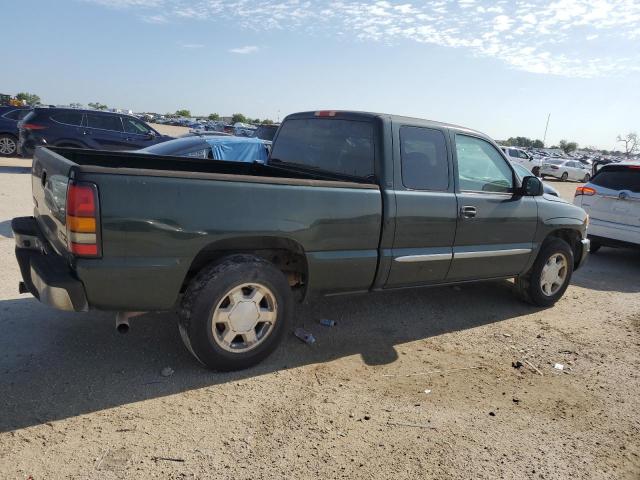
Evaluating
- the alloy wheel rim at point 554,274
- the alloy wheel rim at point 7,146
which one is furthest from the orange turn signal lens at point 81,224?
the alloy wheel rim at point 7,146

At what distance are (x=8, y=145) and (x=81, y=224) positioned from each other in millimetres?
16193

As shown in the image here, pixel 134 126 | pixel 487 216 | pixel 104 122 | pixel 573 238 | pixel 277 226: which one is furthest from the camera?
pixel 134 126

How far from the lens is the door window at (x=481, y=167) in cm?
471

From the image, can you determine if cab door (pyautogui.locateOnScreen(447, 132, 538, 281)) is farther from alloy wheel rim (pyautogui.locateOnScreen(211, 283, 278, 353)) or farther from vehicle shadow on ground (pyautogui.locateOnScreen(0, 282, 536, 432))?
alloy wheel rim (pyautogui.locateOnScreen(211, 283, 278, 353))

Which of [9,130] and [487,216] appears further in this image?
[9,130]

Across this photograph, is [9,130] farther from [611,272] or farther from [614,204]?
[611,272]

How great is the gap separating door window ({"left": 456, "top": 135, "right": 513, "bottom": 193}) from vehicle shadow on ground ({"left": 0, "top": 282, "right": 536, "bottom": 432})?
1.37 meters

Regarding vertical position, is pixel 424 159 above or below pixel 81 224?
above

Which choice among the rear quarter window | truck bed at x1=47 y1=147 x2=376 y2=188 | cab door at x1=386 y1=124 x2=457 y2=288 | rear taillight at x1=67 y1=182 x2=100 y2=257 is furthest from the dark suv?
rear taillight at x1=67 y1=182 x2=100 y2=257

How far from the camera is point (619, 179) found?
27.1 feet

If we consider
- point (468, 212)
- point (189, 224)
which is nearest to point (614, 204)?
point (468, 212)

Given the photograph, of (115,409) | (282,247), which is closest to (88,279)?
(115,409)

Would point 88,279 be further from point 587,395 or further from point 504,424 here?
point 587,395

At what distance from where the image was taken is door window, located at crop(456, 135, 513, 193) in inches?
185
